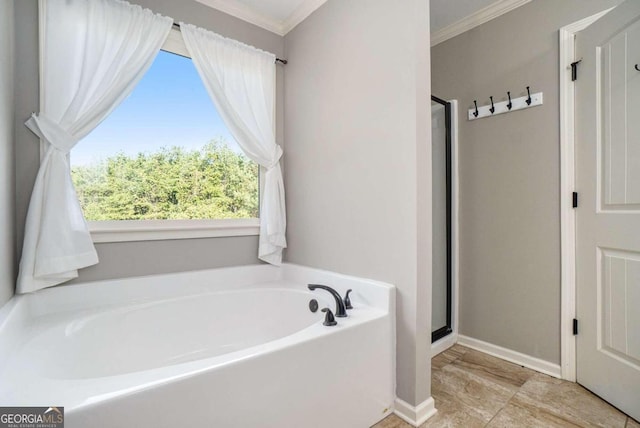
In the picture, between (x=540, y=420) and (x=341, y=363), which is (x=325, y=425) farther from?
(x=540, y=420)

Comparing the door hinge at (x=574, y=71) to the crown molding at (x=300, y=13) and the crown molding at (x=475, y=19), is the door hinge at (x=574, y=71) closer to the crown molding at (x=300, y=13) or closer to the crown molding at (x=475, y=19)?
the crown molding at (x=475, y=19)

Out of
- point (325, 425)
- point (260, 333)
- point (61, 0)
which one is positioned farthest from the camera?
point (260, 333)

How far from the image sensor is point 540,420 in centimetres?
151

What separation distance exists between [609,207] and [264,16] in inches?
104

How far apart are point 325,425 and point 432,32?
9.80 ft

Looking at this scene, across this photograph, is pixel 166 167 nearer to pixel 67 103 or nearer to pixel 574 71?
pixel 67 103

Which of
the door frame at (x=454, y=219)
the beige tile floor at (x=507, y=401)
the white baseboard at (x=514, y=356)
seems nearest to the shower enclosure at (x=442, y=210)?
the door frame at (x=454, y=219)

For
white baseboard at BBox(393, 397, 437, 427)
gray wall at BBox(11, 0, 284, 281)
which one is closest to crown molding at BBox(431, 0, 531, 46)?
gray wall at BBox(11, 0, 284, 281)

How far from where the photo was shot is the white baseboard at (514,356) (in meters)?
1.95

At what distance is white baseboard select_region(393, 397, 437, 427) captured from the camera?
4.94 feet

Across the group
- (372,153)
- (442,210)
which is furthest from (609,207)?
(372,153)

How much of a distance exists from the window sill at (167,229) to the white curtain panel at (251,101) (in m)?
0.16

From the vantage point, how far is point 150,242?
1942 mm

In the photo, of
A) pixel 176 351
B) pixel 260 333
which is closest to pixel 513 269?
pixel 260 333
